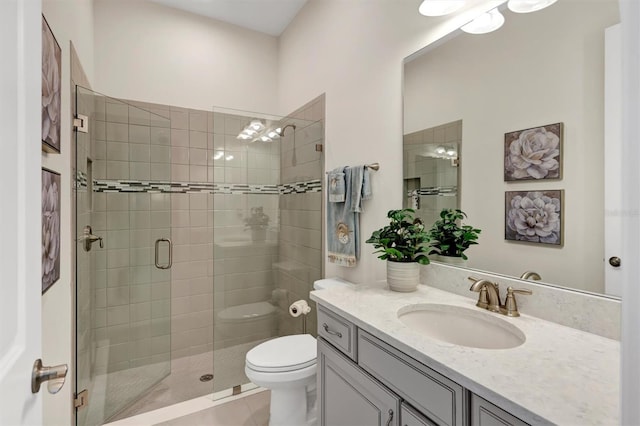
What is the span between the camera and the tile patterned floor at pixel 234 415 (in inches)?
76.8

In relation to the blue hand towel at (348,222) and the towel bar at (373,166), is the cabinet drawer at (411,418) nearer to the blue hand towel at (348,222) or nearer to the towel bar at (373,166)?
the blue hand towel at (348,222)

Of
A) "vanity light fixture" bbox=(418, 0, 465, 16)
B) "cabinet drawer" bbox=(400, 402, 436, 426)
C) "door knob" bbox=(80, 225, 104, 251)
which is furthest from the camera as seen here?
"door knob" bbox=(80, 225, 104, 251)

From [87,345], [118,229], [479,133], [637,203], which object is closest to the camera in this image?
[637,203]

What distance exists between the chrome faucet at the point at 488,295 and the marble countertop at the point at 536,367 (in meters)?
0.06

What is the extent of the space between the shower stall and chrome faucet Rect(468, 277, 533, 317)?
1.34m

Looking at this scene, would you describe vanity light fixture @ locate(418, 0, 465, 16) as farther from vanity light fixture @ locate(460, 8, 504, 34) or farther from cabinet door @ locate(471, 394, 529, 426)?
cabinet door @ locate(471, 394, 529, 426)

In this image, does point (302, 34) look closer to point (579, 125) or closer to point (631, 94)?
point (579, 125)

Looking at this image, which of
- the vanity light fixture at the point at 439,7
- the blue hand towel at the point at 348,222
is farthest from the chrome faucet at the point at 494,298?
the vanity light fixture at the point at 439,7

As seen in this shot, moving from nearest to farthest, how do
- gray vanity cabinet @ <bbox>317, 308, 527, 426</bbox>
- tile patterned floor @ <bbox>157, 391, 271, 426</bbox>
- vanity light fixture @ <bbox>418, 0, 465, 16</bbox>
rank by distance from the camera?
gray vanity cabinet @ <bbox>317, 308, 527, 426</bbox> < vanity light fixture @ <bbox>418, 0, 465, 16</bbox> < tile patterned floor @ <bbox>157, 391, 271, 426</bbox>

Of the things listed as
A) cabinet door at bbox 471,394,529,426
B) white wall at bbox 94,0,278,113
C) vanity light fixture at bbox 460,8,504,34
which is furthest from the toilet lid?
white wall at bbox 94,0,278,113

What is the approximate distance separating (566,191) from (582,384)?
66 cm

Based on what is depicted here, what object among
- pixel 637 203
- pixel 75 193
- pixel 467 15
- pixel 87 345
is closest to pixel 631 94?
pixel 637 203

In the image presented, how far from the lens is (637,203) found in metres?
0.35

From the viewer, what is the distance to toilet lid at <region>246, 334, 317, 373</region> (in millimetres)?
1695
